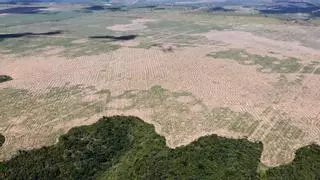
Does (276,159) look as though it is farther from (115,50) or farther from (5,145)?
(115,50)

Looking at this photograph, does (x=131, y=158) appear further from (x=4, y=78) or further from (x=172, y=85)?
(x=4, y=78)

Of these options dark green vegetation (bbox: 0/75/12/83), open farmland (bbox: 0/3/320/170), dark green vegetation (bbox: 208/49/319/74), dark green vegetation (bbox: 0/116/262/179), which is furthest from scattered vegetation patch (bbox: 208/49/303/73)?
dark green vegetation (bbox: 0/75/12/83)

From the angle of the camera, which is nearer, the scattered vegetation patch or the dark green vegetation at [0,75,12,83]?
the dark green vegetation at [0,75,12,83]

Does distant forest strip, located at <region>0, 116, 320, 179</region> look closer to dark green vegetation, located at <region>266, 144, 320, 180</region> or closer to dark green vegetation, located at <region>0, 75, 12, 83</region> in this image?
dark green vegetation, located at <region>266, 144, 320, 180</region>

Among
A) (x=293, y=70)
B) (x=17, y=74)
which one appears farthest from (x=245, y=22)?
(x=17, y=74)

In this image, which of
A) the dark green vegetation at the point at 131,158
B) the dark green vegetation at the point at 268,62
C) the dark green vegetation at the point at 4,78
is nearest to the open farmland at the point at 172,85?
the dark green vegetation at the point at 268,62

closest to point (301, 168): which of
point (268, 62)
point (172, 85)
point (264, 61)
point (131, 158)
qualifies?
point (131, 158)
